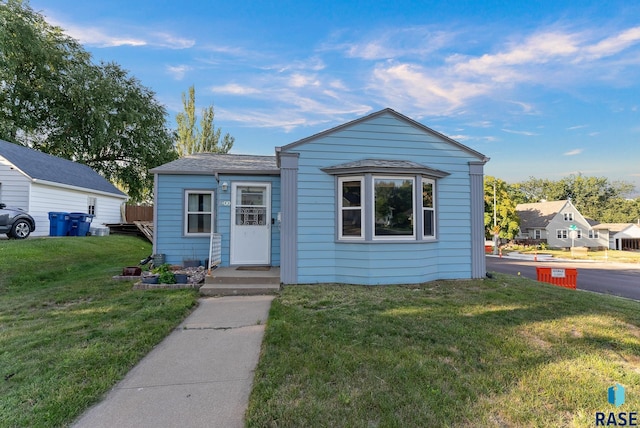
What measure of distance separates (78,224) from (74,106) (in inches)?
488

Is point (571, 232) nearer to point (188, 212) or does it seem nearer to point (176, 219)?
point (188, 212)

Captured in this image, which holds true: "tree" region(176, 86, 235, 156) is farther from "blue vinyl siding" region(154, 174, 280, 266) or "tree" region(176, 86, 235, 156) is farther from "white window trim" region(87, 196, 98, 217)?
"blue vinyl siding" region(154, 174, 280, 266)

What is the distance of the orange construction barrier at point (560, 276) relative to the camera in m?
8.55

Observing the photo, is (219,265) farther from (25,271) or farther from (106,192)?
(106,192)

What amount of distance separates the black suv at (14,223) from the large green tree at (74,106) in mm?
12313

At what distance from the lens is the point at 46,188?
13.5 meters

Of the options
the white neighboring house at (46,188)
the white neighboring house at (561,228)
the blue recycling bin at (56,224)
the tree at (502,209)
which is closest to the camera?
the white neighboring house at (46,188)

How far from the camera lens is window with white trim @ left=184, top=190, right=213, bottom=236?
856 centimetres

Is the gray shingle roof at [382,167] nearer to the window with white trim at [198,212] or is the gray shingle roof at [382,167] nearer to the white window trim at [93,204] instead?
the window with white trim at [198,212]

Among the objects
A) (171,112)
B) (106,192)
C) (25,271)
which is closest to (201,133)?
(171,112)

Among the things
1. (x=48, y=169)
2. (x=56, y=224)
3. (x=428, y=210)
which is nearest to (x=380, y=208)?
(x=428, y=210)

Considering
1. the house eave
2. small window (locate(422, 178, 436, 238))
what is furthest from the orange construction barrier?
the house eave

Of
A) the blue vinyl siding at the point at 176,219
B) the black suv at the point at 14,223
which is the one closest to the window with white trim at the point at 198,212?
the blue vinyl siding at the point at 176,219

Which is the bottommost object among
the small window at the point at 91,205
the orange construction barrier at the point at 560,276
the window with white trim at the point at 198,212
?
the orange construction barrier at the point at 560,276
